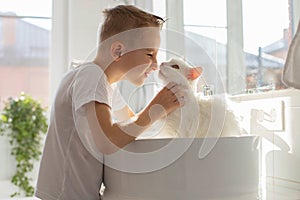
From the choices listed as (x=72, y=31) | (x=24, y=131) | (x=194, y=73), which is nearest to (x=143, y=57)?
(x=194, y=73)

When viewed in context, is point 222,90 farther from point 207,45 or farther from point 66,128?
point 66,128

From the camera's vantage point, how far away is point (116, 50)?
0.88 meters

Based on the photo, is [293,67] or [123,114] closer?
[293,67]

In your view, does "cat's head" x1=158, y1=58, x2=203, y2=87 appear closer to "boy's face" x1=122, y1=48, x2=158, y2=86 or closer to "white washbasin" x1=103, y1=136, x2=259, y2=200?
"boy's face" x1=122, y1=48, x2=158, y2=86

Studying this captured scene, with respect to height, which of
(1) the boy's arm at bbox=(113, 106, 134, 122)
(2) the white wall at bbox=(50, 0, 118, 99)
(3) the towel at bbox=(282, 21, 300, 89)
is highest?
(2) the white wall at bbox=(50, 0, 118, 99)

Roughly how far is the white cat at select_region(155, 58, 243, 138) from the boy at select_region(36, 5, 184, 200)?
2cm

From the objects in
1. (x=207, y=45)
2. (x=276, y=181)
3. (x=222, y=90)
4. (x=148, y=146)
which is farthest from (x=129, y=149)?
(x=207, y=45)

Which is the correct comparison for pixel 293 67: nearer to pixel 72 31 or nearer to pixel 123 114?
pixel 123 114

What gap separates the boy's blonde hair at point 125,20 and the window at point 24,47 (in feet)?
4.51

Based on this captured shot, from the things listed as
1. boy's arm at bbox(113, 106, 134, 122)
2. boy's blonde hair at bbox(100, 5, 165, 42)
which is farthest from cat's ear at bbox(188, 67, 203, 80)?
boy's arm at bbox(113, 106, 134, 122)

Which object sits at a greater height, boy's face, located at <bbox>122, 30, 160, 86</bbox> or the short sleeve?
boy's face, located at <bbox>122, 30, 160, 86</bbox>

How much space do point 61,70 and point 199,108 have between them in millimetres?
1443

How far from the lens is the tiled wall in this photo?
874 mm

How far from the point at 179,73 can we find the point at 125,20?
18 cm
